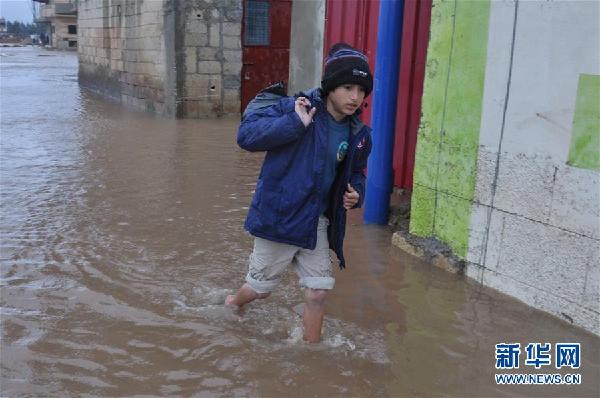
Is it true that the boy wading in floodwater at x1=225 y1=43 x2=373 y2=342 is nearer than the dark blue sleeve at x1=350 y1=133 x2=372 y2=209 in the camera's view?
Yes

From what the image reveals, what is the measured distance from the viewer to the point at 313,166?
3109mm

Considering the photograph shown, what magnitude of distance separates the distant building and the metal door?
4613 cm

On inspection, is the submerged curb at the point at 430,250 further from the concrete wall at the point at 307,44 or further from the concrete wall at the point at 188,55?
the concrete wall at the point at 188,55

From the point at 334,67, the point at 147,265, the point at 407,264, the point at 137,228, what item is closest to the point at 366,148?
the point at 334,67

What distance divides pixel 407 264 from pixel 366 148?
179cm

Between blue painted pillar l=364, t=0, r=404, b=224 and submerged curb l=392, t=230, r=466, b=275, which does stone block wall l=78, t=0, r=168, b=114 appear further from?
submerged curb l=392, t=230, r=466, b=275

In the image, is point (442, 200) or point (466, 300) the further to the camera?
point (442, 200)

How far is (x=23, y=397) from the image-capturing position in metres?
2.87

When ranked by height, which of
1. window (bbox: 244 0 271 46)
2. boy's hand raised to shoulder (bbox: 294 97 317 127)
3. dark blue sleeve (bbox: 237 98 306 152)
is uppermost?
window (bbox: 244 0 271 46)

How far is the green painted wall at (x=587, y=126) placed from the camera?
345cm

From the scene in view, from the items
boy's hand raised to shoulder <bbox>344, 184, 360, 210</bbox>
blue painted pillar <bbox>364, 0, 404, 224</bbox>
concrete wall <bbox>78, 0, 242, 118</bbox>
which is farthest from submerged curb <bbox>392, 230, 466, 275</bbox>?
concrete wall <bbox>78, 0, 242, 118</bbox>

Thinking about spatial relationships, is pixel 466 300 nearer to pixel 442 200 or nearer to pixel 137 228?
pixel 442 200

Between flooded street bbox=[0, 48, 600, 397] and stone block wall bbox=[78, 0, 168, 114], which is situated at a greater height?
stone block wall bbox=[78, 0, 168, 114]

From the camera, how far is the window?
1317 cm
